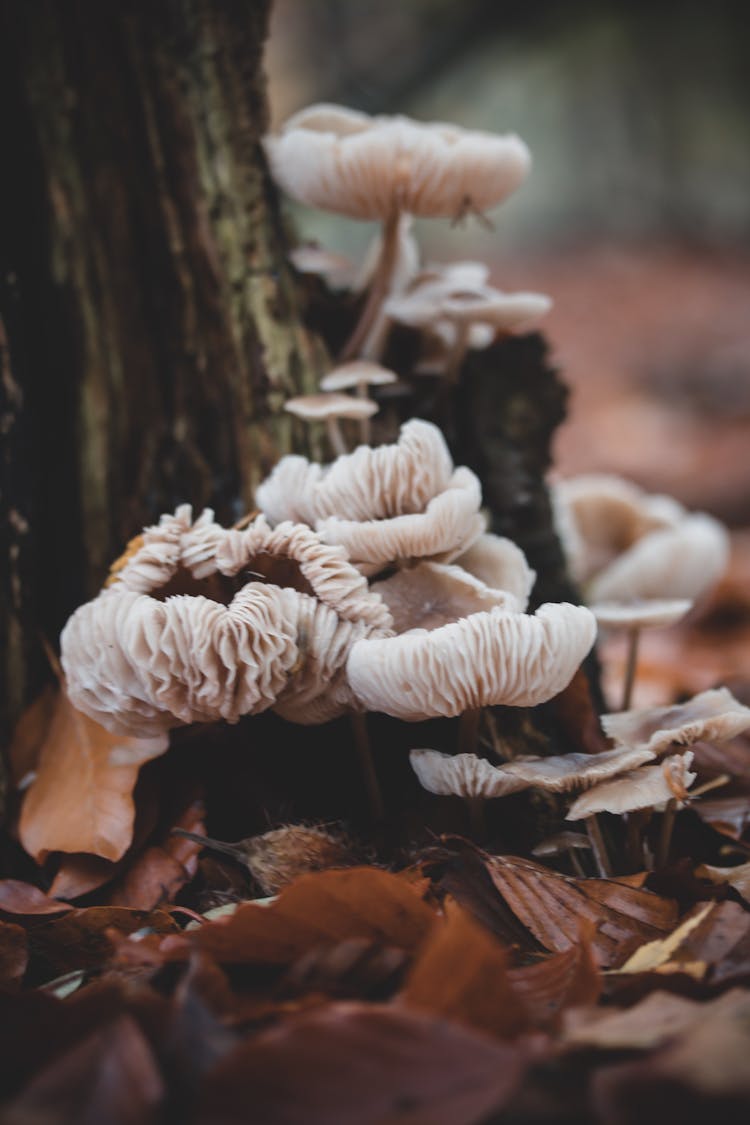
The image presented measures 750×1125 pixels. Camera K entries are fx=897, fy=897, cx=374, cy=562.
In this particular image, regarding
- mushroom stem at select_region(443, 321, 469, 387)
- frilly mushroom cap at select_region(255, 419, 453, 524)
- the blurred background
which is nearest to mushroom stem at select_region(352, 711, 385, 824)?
frilly mushroom cap at select_region(255, 419, 453, 524)

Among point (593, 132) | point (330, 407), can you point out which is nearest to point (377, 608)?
point (330, 407)

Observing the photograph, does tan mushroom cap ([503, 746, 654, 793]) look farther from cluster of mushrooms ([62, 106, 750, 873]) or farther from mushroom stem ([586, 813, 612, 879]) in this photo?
mushroom stem ([586, 813, 612, 879])

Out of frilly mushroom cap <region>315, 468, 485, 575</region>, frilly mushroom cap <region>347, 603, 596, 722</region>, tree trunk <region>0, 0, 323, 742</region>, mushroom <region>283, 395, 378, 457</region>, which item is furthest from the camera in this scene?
tree trunk <region>0, 0, 323, 742</region>

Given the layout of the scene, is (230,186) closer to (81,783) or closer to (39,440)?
(39,440)

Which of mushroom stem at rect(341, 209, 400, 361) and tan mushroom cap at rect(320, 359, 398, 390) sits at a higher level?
mushroom stem at rect(341, 209, 400, 361)

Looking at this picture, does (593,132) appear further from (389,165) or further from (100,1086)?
(100,1086)

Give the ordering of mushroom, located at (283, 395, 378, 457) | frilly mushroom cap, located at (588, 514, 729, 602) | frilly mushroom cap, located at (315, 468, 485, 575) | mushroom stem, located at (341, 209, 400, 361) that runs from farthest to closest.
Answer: frilly mushroom cap, located at (588, 514, 729, 602) → mushroom stem, located at (341, 209, 400, 361) → mushroom, located at (283, 395, 378, 457) → frilly mushroom cap, located at (315, 468, 485, 575)
